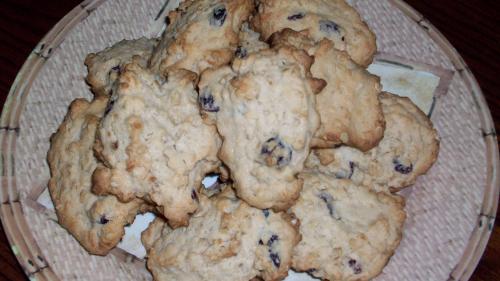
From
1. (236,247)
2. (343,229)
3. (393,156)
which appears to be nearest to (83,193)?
(236,247)

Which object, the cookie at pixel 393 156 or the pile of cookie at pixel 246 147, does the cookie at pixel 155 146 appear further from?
the cookie at pixel 393 156

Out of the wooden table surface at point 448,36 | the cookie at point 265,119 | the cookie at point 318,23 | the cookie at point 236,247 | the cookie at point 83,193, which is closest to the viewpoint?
the cookie at point 265,119

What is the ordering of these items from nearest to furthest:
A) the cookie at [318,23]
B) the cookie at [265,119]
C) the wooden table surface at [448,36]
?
the cookie at [265,119], the cookie at [318,23], the wooden table surface at [448,36]

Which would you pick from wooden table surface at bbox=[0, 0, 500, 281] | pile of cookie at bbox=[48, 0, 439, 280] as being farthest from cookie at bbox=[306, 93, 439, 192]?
wooden table surface at bbox=[0, 0, 500, 281]

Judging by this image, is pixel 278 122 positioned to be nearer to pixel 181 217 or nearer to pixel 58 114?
pixel 181 217

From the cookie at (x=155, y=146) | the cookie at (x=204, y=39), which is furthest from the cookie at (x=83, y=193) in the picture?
the cookie at (x=204, y=39)

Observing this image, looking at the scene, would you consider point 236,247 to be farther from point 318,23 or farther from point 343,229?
point 318,23

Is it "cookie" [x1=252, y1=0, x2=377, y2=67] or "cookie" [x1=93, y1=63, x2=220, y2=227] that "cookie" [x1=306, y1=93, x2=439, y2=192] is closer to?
"cookie" [x1=252, y1=0, x2=377, y2=67]
